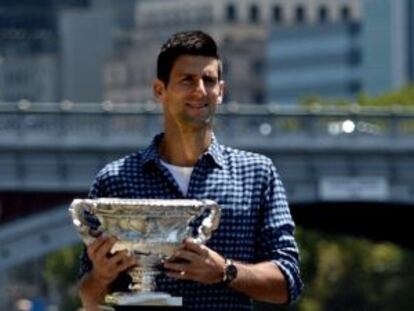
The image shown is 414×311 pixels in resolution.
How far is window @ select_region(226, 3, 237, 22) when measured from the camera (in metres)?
158

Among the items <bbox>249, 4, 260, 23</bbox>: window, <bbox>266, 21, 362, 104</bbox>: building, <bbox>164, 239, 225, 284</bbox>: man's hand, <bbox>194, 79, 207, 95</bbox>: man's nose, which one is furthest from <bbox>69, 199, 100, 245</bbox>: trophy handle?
<bbox>249, 4, 260, 23</bbox>: window

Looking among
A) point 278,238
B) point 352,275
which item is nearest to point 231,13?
point 352,275

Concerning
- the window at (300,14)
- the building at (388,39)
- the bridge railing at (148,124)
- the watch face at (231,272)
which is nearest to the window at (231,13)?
the window at (300,14)

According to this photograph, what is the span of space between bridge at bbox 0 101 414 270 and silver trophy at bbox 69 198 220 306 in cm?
4092

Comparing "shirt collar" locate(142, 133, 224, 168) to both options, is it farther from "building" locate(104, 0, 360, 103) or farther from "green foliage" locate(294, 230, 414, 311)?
"building" locate(104, 0, 360, 103)

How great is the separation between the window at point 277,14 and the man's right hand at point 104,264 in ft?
495

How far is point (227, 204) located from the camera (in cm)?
893

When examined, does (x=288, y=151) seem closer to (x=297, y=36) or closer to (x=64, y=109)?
(x=64, y=109)

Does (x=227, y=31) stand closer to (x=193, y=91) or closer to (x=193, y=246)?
(x=193, y=91)

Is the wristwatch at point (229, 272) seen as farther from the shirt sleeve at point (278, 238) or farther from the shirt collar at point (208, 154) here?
the shirt collar at point (208, 154)

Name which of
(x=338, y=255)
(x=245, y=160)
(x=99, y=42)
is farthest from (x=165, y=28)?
(x=245, y=160)

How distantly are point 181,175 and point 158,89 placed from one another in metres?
0.27

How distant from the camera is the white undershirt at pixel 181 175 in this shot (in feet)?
29.4

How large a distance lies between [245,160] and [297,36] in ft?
445
